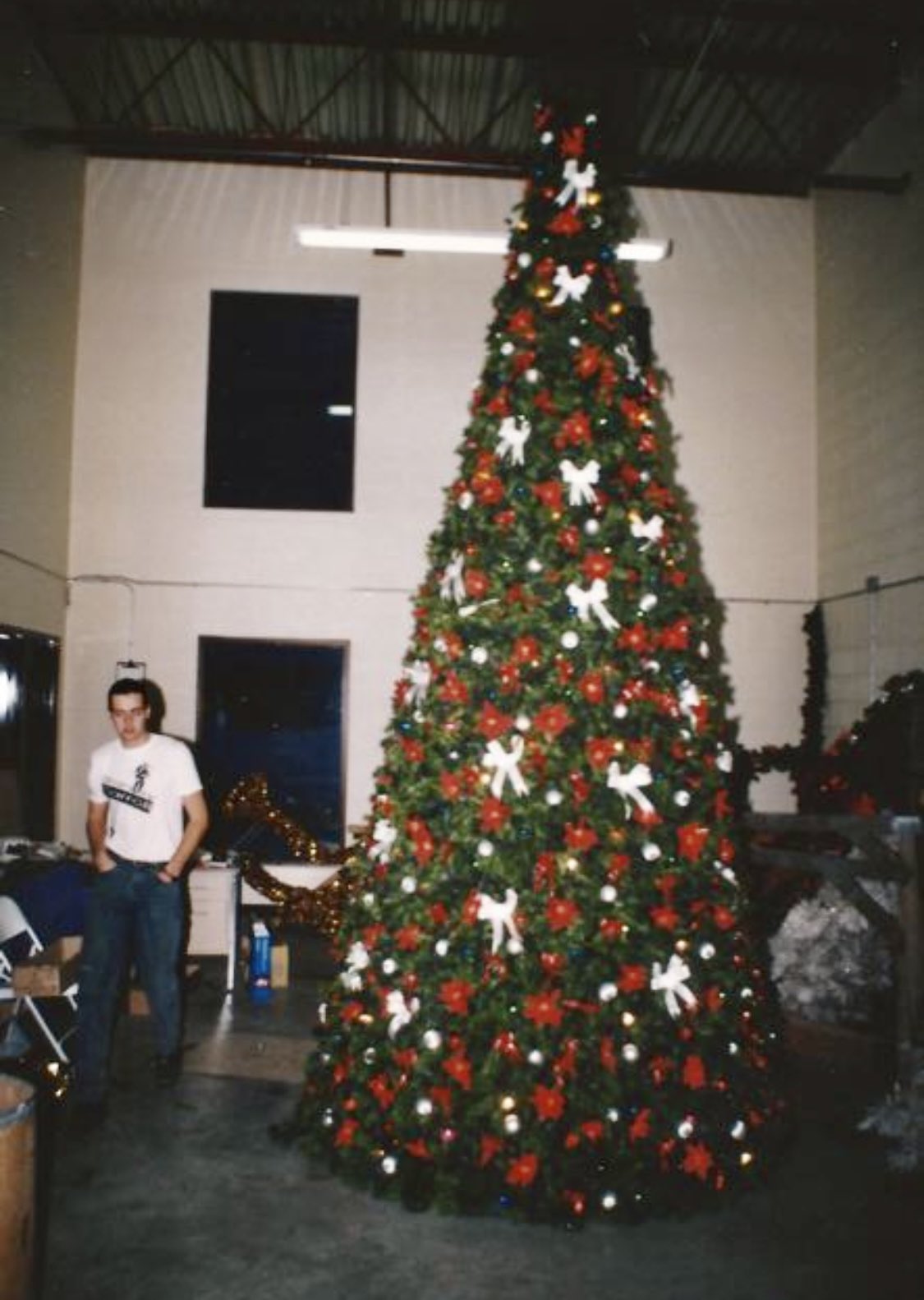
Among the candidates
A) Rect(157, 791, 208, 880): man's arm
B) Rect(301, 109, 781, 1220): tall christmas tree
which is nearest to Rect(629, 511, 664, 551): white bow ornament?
Rect(301, 109, 781, 1220): tall christmas tree

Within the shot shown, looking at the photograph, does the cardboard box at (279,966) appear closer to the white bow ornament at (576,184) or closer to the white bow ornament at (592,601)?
the white bow ornament at (592,601)

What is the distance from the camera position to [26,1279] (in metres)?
2.31

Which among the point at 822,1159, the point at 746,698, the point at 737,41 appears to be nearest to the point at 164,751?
the point at 822,1159

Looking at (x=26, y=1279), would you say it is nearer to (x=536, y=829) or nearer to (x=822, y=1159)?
(x=536, y=829)

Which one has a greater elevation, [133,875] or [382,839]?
[382,839]

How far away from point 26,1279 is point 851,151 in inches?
403

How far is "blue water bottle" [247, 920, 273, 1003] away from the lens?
6.28m

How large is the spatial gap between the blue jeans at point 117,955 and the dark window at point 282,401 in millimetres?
5214

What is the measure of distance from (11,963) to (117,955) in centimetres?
104

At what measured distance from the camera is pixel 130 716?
445 cm

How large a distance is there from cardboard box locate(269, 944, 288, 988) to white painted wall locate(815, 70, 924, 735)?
17.8 feet

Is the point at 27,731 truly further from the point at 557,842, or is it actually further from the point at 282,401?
the point at 557,842

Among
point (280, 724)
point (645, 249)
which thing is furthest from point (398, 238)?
point (280, 724)

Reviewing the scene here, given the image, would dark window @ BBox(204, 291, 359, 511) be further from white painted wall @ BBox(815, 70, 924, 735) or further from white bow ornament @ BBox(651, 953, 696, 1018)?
white bow ornament @ BBox(651, 953, 696, 1018)
